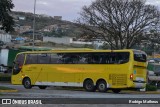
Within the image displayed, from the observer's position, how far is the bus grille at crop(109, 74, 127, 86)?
99.7 ft

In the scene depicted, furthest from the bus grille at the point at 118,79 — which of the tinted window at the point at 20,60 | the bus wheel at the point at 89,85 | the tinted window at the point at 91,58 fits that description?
the tinted window at the point at 20,60

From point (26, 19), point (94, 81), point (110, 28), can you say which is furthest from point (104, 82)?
point (26, 19)

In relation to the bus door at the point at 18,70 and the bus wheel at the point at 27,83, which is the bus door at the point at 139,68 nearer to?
the bus wheel at the point at 27,83

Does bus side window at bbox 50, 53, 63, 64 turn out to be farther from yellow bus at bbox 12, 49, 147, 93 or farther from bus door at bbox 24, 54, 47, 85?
bus door at bbox 24, 54, 47, 85

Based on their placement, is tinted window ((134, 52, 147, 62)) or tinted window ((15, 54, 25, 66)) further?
tinted window ((15, 54, 25, 66))

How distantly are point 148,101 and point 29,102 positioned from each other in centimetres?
258

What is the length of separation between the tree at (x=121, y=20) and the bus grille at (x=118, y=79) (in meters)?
30.4

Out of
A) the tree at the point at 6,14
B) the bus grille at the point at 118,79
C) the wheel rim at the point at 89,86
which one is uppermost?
the tree at the point at 6,14

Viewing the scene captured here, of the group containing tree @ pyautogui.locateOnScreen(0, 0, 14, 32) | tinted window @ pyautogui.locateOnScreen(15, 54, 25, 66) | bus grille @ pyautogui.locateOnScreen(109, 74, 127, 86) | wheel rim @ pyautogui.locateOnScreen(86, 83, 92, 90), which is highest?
tree @ pyautogui.locateOnScreen(0, 0, 14, 32)

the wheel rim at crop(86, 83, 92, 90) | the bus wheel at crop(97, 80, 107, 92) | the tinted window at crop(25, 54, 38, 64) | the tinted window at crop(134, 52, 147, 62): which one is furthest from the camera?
the tinted window at crop(25, 54, 38, 64)

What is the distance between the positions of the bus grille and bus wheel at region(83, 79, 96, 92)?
1.62 meters

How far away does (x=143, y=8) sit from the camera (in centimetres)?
6166

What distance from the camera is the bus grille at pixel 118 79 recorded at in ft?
99.7

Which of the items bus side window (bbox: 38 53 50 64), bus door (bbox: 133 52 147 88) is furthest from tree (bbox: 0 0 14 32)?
bus door (bbox: 133 52 147 88)
